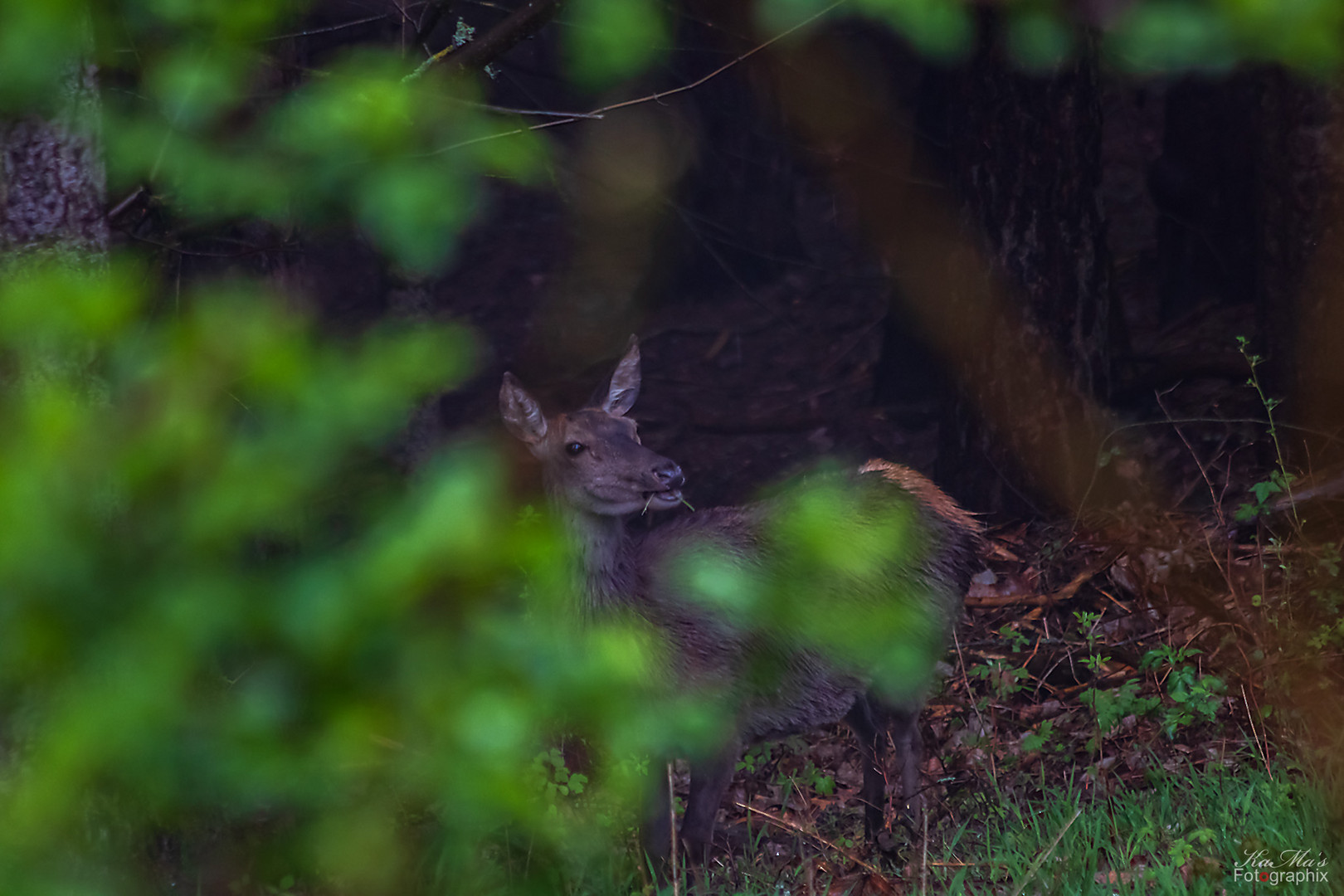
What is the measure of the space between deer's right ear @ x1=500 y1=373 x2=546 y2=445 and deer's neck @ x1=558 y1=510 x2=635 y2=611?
0.47 meters

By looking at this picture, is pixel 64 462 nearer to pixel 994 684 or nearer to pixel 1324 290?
pixel 994 684

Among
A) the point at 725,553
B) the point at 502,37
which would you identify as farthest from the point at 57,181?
the point at 725,553

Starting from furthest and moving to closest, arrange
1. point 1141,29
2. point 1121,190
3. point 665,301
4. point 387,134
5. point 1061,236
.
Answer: point 665,301 → point 1121,190 → point 1061,236 → point 1141,29 → point 387,134

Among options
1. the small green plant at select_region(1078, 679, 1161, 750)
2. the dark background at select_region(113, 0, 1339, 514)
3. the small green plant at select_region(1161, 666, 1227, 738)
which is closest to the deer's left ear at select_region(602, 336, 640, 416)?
the dark background at select_region(113, 0, 1339, 514)

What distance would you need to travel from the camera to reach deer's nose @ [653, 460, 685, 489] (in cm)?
630

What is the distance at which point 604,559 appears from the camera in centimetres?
646

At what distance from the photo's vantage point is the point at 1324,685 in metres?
4.75

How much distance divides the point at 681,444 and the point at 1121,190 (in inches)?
168

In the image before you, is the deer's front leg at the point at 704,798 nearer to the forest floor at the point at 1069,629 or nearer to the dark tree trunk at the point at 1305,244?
the forest floor at the point at 1069,629

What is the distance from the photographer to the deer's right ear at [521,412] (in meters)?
6.64

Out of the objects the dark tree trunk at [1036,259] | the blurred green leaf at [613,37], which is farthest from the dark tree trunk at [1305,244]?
the blurred green leaf at [613,37]

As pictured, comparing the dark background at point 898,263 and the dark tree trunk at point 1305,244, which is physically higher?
the dark tree trunk at point 1305,244

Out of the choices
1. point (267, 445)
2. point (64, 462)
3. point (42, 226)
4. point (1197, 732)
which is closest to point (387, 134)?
point (267, 445)

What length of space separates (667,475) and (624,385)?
791mm
